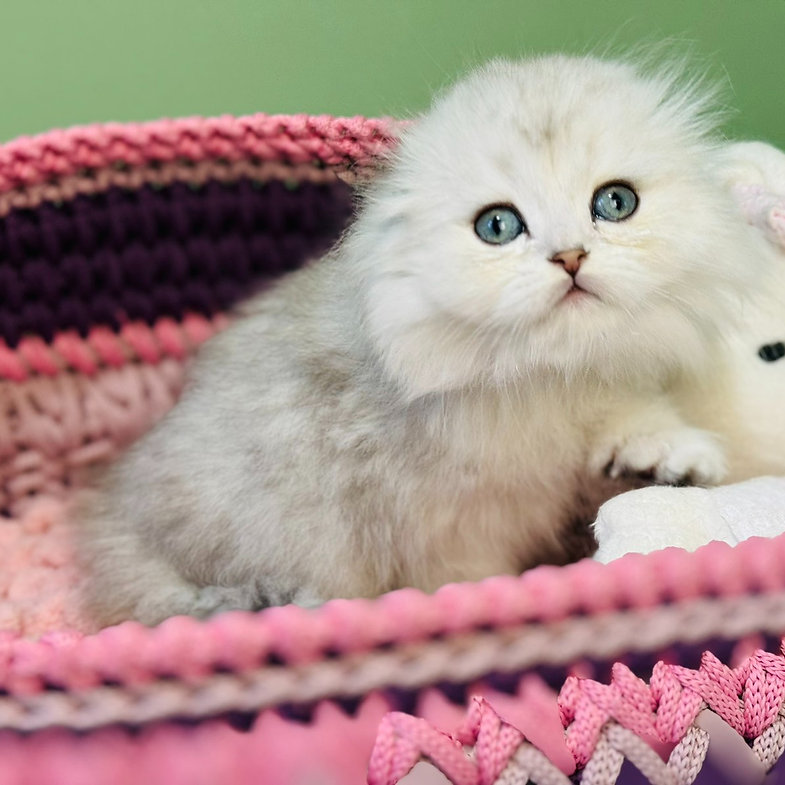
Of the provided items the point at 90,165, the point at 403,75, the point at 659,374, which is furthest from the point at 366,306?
the point at 403,75

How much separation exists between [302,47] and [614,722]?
1228mm

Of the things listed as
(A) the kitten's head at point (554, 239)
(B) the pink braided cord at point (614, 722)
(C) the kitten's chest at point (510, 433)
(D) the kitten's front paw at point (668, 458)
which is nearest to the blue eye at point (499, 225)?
(A) the kitten's head at point (554, 239)

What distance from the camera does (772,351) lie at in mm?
1001

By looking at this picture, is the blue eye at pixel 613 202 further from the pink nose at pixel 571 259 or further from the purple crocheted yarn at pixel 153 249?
the purple crocheted yarn at pixel 153 249

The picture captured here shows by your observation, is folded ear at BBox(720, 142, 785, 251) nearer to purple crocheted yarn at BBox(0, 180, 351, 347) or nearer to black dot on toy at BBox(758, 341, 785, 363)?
black dot on toy at BBox(758, 341, 785, 363)

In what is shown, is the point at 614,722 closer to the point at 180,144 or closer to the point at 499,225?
the point at 499,225

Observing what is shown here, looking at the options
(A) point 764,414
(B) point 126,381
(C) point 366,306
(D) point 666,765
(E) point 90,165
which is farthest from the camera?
(B) point 126,381

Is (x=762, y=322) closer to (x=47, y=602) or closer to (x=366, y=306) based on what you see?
(x=366, y=306)

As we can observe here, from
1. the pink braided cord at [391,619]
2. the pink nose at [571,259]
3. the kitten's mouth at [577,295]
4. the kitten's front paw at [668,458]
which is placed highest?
the pink nose at [571,259]

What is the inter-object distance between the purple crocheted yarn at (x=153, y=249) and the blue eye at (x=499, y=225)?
1.69ft

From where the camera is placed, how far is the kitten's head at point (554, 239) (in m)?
0.74

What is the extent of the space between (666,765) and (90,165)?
1099 mm

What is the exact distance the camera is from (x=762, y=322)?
1.01 m

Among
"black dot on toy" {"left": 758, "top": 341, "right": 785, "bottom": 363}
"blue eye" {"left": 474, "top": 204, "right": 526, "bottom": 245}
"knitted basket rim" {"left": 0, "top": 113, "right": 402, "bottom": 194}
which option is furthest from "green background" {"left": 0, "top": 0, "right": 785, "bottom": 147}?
"blue eye" {"left": 474, "top": 204, "right": 526, "bottom": 245}
